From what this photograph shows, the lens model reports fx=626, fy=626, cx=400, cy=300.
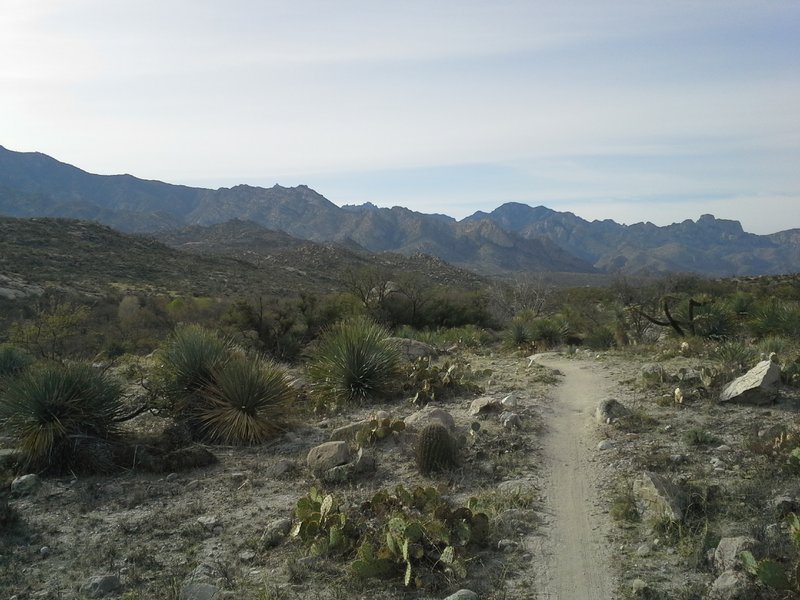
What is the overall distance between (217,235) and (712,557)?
121m

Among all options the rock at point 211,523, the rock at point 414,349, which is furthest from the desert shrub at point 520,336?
the rock at point 211,523

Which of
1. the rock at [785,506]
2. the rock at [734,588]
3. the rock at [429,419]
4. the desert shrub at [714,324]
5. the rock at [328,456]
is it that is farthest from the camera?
the desert shrub at [714,324]

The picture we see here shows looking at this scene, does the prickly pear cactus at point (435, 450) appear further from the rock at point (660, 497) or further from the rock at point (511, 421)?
the rock at point (660, 497)

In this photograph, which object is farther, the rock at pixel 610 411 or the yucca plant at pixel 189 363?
the yucca plant at pixel 189 363

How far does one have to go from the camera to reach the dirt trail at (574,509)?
5195 mm

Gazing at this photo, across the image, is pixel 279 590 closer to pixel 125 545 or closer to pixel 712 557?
pixel 125 545

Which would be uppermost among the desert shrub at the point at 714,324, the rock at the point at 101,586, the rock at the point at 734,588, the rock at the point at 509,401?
the desert shrub at the point at 714,324

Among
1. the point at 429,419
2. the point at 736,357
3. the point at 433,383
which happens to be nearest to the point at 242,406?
the point at 429,419

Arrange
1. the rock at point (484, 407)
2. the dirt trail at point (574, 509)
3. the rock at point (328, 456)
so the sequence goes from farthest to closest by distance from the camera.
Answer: the rock at point (484, 407) < the rock at point (328, 456) < the dirt trail at point (574, 509)

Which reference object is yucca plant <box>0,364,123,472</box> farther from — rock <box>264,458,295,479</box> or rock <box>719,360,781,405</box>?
rock <box>719,360,781,405</box>

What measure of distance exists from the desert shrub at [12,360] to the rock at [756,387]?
557 inches

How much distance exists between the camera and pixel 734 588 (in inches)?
185

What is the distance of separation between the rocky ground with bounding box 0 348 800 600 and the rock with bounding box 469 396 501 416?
0.06 meters

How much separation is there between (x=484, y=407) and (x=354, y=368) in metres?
2.76
